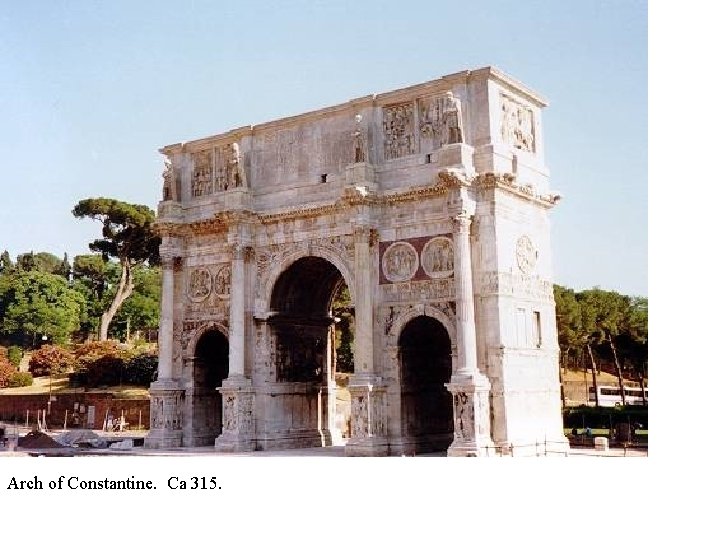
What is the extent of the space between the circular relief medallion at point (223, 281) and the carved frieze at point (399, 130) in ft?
21.2

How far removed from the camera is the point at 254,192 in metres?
25.6

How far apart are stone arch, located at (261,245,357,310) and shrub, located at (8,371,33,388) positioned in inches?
915

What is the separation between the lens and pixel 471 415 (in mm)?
19875

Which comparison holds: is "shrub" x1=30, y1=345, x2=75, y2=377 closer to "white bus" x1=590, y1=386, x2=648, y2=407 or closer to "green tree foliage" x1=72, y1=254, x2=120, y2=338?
"green tree foliage" x1=72, y1=254, x2=120, y2=338

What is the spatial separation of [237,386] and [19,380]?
23078 mm

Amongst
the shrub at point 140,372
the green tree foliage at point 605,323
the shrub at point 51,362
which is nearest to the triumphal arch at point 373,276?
the green tree foliage at point 605,323

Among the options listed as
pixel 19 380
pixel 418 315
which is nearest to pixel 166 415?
pixel 418 315

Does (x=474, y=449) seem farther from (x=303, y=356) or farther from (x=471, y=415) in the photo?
(x=303, y=356)

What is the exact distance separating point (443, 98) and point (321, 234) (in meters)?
5.14

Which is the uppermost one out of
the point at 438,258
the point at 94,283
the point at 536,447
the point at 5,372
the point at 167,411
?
the point at 94,283

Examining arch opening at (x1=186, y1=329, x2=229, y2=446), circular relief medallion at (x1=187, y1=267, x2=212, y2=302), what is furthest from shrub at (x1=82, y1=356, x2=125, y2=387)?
circular relief medallion at (x1=187, y1=267, x2=212, y2=302)

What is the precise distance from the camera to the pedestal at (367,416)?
846 inches

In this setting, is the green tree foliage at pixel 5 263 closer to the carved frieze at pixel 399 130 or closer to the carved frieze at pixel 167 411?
the carved frieze at pixel 167 411
